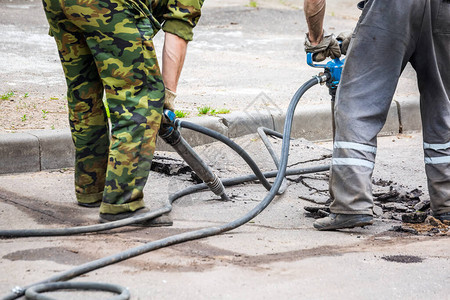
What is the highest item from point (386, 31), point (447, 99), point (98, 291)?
point (386, 31)

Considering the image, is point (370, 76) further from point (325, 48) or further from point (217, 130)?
point (217, 130)

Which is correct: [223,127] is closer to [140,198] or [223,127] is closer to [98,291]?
[140,198]

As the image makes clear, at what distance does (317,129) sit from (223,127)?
100 centimetres

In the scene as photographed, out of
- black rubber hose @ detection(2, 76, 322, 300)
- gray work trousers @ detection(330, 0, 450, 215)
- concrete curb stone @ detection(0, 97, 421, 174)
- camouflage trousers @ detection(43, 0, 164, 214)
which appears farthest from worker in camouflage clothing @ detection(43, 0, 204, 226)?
concrete curb stone @ detection(0, 97, 421, 174)

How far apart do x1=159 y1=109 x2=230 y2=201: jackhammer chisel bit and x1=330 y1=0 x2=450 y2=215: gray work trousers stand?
72 centimetres

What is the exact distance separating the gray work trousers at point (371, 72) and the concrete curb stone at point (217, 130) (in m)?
1.97

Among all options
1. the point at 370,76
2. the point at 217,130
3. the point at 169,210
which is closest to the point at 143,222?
the point at 169,210

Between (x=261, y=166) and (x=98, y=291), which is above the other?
(x=98, y=291)

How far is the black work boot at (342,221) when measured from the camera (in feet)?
12.3

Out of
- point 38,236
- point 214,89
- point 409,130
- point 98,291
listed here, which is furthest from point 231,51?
point 98,291

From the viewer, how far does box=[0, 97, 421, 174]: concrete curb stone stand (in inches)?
193

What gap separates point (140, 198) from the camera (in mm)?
3758

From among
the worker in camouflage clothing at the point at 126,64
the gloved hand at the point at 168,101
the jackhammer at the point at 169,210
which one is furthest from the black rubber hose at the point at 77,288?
the gloved hand at the point at 168,101

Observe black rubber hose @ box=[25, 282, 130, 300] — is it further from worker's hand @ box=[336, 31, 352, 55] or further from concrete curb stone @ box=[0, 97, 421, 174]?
concrete curb stone @ box=[0, 97, 421, 174]
